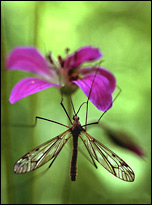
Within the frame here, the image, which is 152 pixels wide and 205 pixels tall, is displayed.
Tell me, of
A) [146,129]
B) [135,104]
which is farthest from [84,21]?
[146,129]

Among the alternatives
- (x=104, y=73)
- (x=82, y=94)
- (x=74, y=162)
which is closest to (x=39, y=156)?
(x=74, y=162)

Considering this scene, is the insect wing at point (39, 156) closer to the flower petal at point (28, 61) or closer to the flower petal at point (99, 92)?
the flower petal at point (99, 92)

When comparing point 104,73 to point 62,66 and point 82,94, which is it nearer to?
point 62,66

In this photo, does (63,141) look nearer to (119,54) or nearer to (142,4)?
(119,54)

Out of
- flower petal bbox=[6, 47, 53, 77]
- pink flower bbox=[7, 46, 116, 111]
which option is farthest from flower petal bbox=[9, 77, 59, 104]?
flower petal bbox=[6, 47, 53, 77]

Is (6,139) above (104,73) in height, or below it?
below

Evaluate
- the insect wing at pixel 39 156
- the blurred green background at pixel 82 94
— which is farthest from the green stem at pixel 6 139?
the insect wing at pixel 39 156
